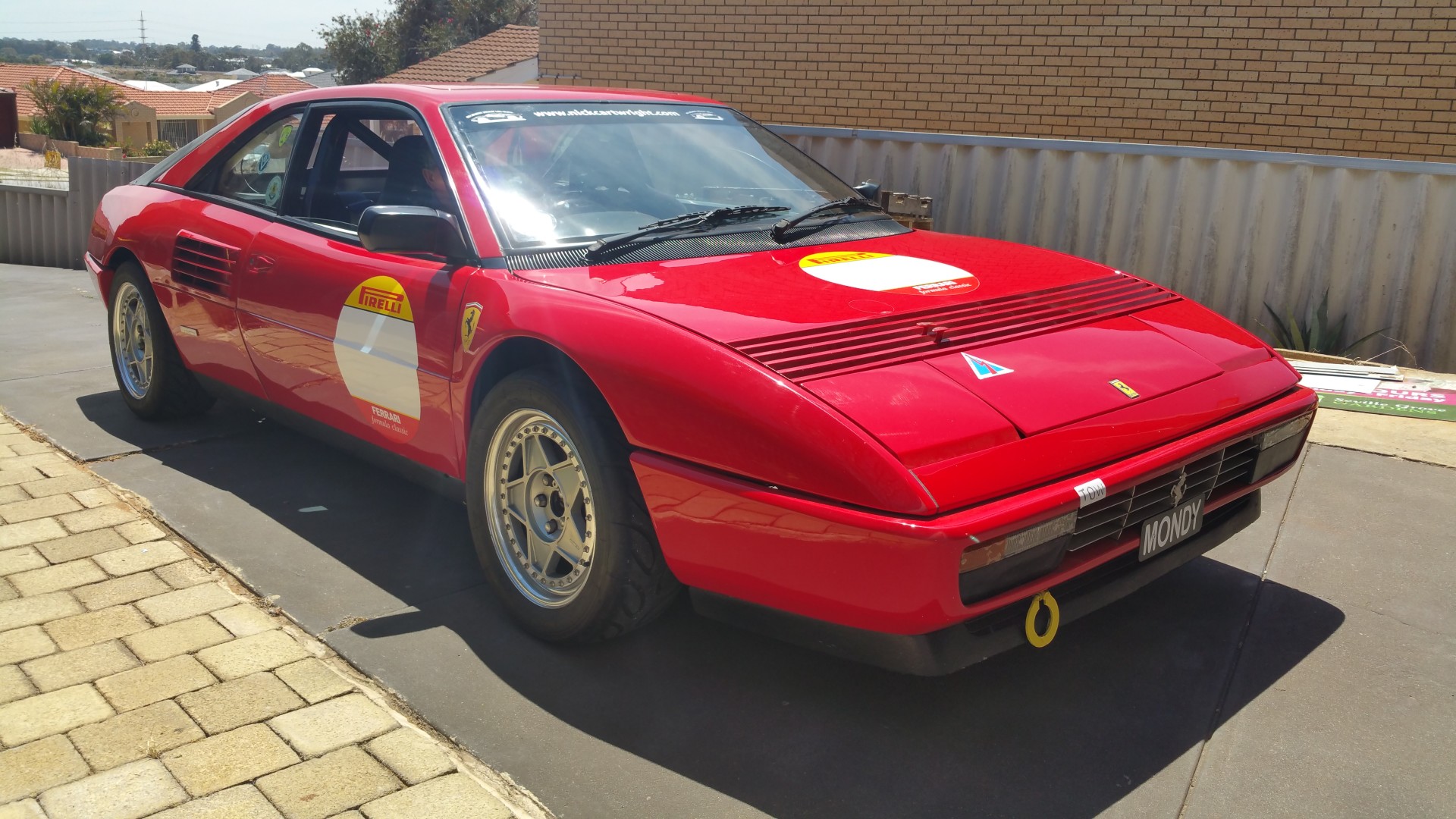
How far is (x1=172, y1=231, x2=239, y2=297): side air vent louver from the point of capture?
4.46 metres

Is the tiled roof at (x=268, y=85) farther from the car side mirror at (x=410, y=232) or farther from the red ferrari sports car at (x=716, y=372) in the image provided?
the car side mirror at (x=410, y=232)

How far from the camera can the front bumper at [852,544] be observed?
2.36 meters

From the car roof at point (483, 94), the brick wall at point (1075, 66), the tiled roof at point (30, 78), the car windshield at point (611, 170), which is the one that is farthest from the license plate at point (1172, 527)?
the tiled roof at point (30, 78)

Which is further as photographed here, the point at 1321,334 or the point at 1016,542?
the point at 1321,334

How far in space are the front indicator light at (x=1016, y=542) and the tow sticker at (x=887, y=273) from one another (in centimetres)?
89

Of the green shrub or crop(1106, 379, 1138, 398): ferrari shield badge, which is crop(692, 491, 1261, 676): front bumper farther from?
the green shrub

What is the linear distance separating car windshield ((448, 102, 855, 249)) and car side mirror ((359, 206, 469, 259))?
0.15m

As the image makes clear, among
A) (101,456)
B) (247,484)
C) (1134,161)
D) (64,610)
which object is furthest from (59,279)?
(1134,161)

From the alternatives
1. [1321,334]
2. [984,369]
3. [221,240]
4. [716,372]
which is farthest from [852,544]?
[1321,334]

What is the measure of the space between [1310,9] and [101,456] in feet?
25.8

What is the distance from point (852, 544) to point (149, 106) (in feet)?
268

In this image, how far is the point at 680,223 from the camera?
360 cm

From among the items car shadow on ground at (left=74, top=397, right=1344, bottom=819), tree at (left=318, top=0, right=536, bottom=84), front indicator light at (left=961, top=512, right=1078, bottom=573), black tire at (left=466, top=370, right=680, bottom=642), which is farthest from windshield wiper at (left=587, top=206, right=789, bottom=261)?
tree at (left=318, top=0, right=536, bottom=84)

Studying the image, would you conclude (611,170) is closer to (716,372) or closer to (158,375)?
(716,372)
